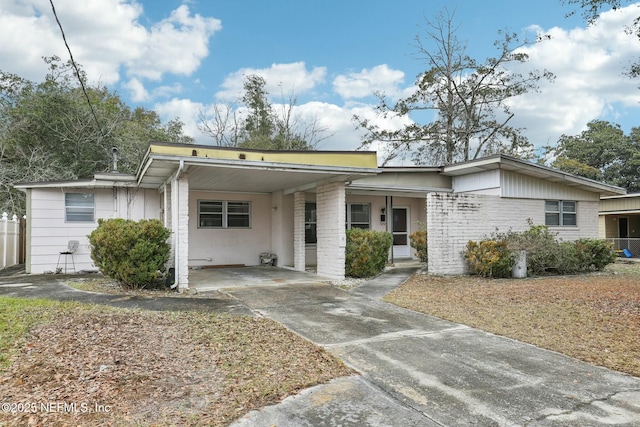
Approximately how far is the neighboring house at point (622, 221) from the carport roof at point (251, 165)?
52.0ft

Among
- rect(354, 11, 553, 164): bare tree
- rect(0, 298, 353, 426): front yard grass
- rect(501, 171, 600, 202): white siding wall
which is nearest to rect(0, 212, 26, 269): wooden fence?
rect(0, 298, 353, 426): front yard grass

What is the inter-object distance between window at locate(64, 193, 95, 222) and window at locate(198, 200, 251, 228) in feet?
10.5

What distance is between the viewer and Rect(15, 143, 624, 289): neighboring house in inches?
366

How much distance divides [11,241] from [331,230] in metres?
11.0

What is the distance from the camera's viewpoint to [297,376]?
12.4ft

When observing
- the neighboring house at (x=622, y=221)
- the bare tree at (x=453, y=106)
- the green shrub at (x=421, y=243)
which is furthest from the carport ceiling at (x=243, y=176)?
the neighboring house at (x=622, y=221)

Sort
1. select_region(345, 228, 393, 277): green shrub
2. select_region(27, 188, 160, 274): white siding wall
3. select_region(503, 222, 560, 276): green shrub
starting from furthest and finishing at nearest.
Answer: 1. select_region(27, 188, 160, 274): white siding wall
2. select_region(503, 222, 560, 276): green shrub
3. select_region(345, 228, 393, 277): green shrub

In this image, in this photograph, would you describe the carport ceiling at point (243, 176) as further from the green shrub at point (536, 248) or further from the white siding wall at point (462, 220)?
the green shrub at point (536, 248)

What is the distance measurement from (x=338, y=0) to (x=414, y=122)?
490 inches

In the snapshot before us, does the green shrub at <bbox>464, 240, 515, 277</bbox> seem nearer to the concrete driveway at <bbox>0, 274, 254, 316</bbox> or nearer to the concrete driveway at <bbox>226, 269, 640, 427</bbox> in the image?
the concrete driveway at <bbox>226, 269, 640, 427</bbox>

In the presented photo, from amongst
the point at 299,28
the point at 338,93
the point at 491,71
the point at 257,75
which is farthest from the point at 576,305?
the point at 257,75

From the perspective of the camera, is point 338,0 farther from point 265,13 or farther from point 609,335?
point 609,335

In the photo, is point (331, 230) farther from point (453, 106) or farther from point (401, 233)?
point (453, 106)

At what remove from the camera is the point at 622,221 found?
24109 mm
